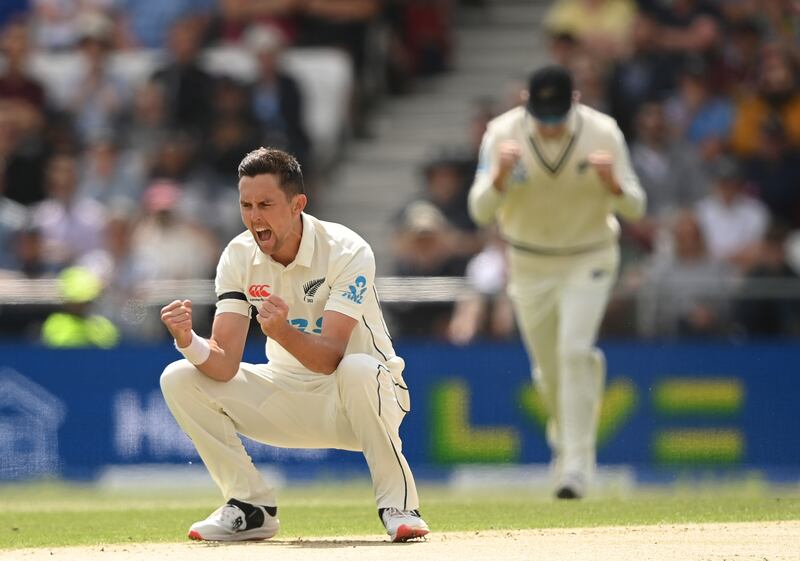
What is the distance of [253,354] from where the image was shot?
14297mm

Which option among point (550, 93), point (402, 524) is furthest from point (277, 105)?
point (402, 524)

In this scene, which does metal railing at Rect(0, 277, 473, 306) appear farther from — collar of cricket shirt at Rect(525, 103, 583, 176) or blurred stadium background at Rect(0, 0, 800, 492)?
collar of cricket shirt at Rect(525, 103, 583, 176)

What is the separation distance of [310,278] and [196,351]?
0.66 metres

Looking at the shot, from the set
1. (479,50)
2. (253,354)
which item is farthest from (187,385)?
(479,50)

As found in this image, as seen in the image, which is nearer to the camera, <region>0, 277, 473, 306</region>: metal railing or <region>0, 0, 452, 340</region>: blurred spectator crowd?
<region>0, 277, 473, 306</region>: metal railing

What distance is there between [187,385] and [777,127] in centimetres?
966

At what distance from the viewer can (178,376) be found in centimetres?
767

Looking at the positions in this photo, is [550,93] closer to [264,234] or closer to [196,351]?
[264,234]

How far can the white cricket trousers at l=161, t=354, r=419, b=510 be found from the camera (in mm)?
7637

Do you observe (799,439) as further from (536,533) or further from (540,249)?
(536,533)

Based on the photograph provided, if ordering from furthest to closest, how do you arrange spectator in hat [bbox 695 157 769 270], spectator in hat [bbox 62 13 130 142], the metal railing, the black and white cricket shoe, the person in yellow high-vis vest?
1. spectator in hat [bbox 62 13 130 142]
2. spectator in hat [bbox 695 157 769 270]
3. the person in yellow high-vis vest
4. the metal railing
5. the black and white cricket shoe

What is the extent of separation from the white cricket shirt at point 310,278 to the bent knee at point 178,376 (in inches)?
14.4

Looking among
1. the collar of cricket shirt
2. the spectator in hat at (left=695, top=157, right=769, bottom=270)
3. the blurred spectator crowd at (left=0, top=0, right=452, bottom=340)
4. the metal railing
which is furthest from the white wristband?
the spectator in hat at (left=695, top=157, right=769, bottom=270)

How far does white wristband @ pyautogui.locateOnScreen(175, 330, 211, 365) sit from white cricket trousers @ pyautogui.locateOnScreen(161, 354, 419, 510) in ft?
0.24
